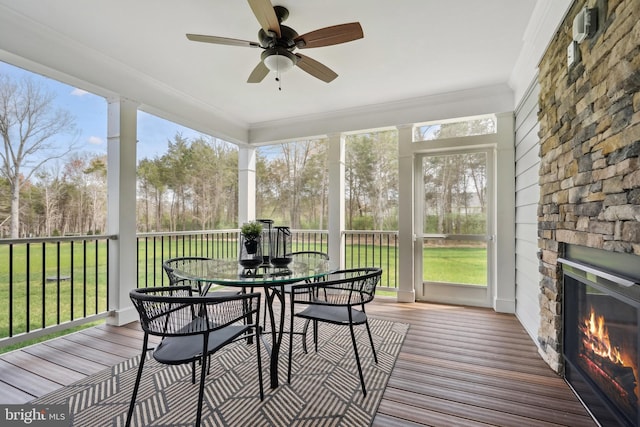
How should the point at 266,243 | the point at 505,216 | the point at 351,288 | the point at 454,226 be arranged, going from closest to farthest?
1. the point at 351,288
2. the point at 266,243
3. the point at 505,216
4. the point at 454,226

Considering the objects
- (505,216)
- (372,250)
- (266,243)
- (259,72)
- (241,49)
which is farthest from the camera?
(372,250)

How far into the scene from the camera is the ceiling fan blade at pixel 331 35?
2.01m

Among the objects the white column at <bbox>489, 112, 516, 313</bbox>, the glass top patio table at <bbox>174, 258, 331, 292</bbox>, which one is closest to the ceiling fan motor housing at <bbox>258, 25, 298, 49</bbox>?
the glass top patio table at <bbox>174, 258, 331, 292</bbox>

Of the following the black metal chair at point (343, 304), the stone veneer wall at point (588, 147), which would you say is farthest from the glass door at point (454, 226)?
the black metal chair at point (343, 304)

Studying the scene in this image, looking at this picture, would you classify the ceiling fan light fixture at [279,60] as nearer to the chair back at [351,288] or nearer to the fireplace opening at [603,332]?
the chair back at [351,288]

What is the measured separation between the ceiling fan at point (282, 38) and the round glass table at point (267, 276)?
5.28 ft

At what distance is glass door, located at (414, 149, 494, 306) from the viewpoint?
3917 mm

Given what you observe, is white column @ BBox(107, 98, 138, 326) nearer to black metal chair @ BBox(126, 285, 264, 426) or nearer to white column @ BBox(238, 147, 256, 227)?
black metal chair @ BBox(126, 285, 264, 426)

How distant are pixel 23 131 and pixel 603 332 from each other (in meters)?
5.02

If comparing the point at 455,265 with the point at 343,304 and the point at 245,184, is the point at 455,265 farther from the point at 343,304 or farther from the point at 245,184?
the point at 245,184

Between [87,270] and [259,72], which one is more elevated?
[259,72]

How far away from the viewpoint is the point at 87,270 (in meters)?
3.86

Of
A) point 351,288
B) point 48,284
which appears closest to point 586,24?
point 351,288

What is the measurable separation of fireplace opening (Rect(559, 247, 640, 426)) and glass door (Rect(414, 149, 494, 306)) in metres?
1.84
